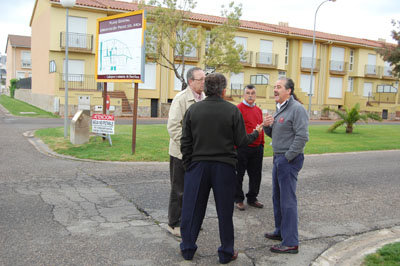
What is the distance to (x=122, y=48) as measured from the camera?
10516 mm

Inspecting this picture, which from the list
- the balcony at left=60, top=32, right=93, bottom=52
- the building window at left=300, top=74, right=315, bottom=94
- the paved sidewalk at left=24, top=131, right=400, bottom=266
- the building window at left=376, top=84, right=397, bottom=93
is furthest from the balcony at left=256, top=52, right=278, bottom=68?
the paved sidewalk at left=24, top=131, right=400, bottom=266

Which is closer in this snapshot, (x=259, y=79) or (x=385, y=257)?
(x=385, y=257)

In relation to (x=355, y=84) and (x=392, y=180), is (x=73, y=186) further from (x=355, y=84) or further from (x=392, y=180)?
(x=355, y=84)

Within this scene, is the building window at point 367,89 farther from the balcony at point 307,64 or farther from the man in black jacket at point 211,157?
the man in black jacket at point 211,157

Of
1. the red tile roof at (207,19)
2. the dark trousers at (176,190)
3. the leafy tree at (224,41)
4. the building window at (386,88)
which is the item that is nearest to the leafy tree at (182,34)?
the leafy tree at (224,41)

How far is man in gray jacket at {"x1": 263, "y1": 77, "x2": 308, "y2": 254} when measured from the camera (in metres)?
4.21

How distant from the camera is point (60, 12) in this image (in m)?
27.5

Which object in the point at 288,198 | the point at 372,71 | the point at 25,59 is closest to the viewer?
the point at 288,198

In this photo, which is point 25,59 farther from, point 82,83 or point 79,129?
point 79,129

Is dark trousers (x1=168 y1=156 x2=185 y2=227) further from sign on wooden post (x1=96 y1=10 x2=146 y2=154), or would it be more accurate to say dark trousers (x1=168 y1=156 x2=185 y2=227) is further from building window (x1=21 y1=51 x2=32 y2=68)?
building window (x1=21 y1=51 x2=32 y2=68)

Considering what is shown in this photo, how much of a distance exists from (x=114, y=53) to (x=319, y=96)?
32.1 metres

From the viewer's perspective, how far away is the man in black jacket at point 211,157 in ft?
12.4

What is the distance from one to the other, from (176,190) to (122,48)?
682 centimetres

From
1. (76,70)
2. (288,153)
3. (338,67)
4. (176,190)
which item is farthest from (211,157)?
(338,67)
